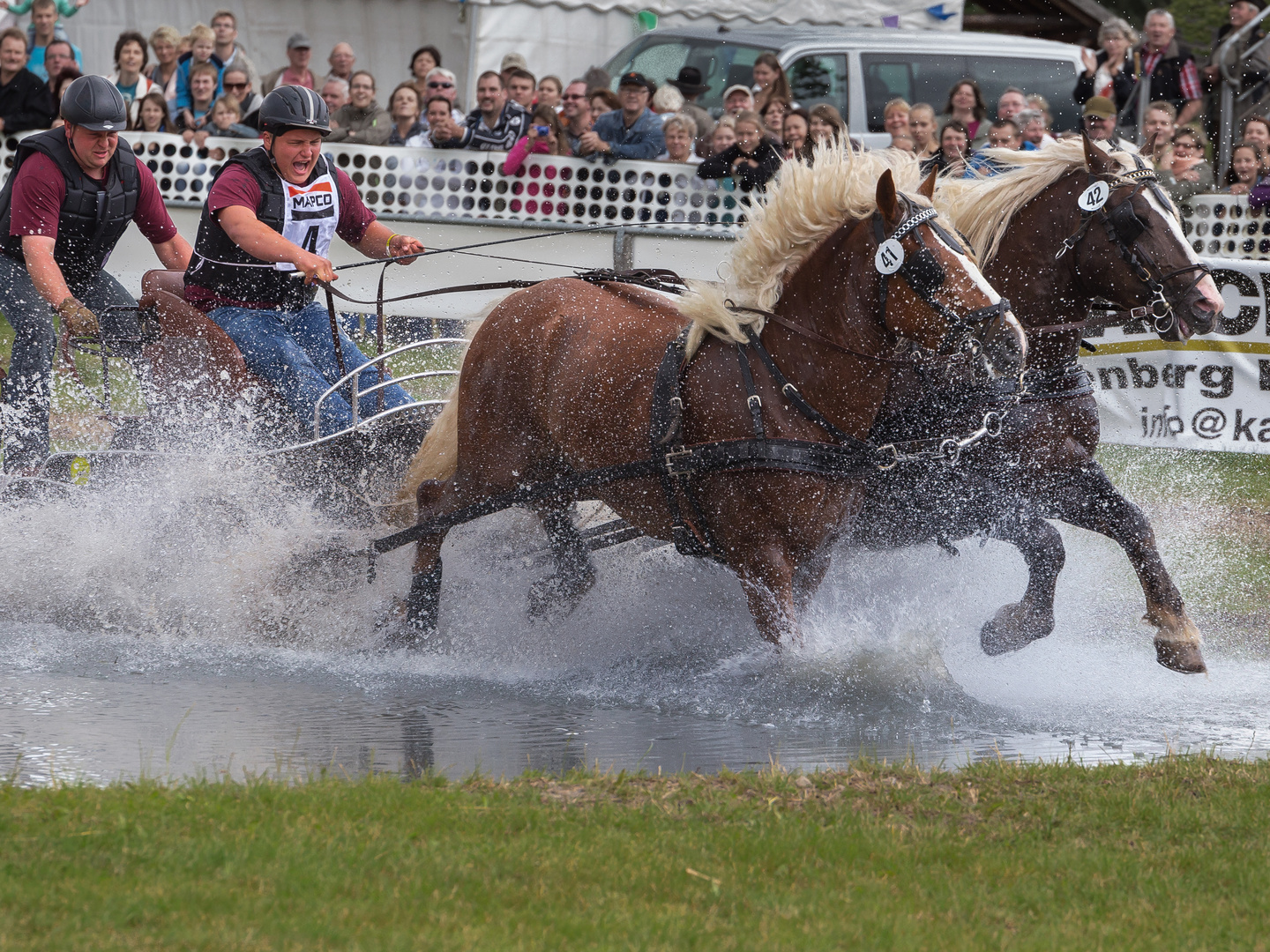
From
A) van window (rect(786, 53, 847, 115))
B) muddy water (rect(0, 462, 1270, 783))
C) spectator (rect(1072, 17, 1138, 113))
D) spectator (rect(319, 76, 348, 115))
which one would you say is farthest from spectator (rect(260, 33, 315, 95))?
muddy water (rect(0, 462, 1270, 783))

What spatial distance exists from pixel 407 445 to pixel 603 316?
133 centimetres

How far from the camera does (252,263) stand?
688cm

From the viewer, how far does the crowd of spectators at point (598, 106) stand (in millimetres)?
11195

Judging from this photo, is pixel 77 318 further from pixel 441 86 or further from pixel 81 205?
pixel 441 86

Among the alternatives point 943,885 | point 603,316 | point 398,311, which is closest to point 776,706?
point 603,316

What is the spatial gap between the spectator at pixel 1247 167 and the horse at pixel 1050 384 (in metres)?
5.87

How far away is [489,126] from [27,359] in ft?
19.5

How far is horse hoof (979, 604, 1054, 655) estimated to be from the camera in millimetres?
5992

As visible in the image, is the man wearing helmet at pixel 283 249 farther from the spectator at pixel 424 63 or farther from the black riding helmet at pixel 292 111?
the spectator at pixel 424 63

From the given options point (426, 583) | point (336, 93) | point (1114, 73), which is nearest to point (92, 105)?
point (426, 583)

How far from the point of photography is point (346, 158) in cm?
1239

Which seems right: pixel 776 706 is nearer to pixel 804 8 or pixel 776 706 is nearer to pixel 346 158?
pixel 346 158

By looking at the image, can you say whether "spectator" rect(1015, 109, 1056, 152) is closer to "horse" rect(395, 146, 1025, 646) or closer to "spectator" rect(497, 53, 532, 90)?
"spectator" rect(497, 53, 532, 90)

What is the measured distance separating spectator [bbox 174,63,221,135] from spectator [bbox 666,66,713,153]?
144 inches
